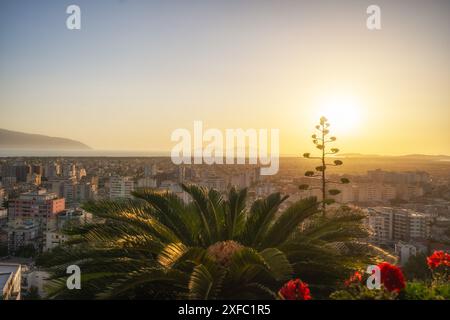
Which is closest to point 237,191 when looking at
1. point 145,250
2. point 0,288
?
point 145,250

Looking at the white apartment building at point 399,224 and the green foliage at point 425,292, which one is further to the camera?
the white apartment building at point 399,224

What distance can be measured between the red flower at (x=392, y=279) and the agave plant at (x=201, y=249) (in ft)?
1.68

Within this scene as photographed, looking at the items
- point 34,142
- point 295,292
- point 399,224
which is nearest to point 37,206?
point 34,142

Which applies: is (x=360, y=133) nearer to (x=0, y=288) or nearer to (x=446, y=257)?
(x=446, y=257)

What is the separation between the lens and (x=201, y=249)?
2.60m

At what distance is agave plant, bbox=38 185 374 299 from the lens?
251 centimetres

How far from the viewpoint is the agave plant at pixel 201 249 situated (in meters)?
2.51

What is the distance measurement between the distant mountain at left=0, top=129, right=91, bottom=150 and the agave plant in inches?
229

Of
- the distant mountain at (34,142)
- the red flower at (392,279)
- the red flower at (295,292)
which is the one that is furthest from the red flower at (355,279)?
the distant mountain at (34,142)

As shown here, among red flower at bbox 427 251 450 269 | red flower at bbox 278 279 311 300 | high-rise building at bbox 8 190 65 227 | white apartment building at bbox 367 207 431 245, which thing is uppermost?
red flower at bbox 278 279 311 300

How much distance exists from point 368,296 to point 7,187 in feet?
70.9

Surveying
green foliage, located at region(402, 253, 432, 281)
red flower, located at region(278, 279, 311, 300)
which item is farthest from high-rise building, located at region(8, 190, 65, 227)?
red flower, located at region(278, 279, 311, 300)

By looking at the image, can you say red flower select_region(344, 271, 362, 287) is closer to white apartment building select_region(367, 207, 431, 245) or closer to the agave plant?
the agave plant

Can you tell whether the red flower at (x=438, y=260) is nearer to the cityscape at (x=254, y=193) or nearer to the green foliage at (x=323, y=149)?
the cityscape at (x=254, y=193)
